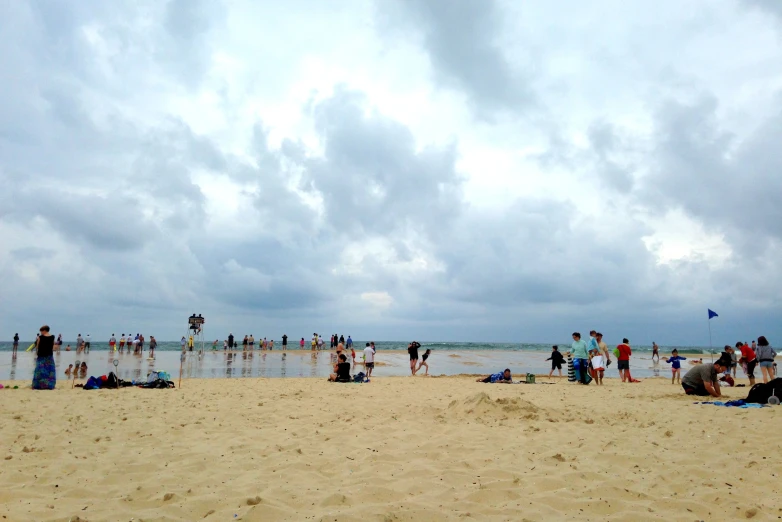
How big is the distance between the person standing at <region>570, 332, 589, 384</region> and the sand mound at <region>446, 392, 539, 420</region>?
843 cm

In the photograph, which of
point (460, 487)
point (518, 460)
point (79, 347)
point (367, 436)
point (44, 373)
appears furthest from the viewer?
point (79, 347)

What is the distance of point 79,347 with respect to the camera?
4131 cm

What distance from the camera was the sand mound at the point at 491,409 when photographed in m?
8.70

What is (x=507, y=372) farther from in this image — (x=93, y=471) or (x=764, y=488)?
(x=93, y=471)

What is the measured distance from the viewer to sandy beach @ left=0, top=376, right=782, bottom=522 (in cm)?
446

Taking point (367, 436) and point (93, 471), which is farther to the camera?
point (367, 436)

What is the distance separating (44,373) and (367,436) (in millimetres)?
11333

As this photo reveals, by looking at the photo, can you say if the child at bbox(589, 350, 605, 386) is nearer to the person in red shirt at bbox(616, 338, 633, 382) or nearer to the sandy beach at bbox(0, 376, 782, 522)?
the person in red shirt at bbox(616, 338, 633, 382)

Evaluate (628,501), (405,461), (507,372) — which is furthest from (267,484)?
(507,372)

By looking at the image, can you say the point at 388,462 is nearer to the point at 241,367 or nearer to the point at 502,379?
the point at 502,379

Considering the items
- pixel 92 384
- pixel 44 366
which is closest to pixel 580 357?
pixel 92 384

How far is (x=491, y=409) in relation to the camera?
902cm

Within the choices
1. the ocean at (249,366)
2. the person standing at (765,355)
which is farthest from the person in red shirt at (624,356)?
the ocean at (249,366)

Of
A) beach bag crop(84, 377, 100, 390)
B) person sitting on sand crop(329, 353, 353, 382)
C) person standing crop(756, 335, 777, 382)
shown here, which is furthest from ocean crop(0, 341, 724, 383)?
person standing crop(756, 335, 777, 382)
